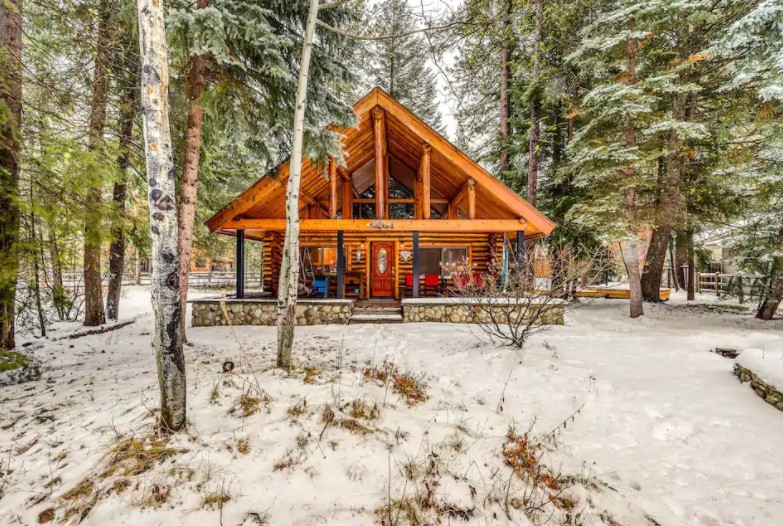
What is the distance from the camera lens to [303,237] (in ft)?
41.6

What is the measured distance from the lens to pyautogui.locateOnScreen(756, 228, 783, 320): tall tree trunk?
8.88 m

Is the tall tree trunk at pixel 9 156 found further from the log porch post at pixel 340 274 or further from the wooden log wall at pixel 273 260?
the wooden log wall at pixel 273 260

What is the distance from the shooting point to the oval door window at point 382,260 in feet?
42.9

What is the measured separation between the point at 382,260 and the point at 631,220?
27.0ft

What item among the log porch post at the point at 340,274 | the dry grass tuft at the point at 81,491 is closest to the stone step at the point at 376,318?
the log porch post at the point at 340,274

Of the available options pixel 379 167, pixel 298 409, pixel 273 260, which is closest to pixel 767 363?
pixel 298 409

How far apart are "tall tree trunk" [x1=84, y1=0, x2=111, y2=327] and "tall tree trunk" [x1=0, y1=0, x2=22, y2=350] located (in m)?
0.74

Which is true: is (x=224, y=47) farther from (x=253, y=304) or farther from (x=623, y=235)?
(x=623, y=235)

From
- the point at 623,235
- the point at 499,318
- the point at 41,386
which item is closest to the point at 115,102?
the point at 41,386

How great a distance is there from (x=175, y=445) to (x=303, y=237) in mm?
10237

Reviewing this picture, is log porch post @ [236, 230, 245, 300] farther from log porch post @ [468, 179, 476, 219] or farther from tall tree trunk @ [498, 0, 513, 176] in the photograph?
tall tree trunk @ [498, 0, 513, 176]

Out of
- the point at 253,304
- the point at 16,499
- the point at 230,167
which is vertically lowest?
the point at 16,499

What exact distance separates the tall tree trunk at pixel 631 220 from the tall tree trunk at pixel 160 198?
10059mm

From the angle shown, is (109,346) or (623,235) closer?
(109,346)
